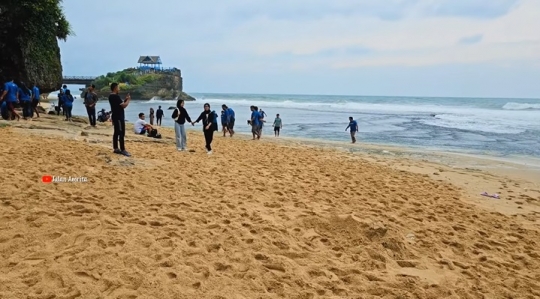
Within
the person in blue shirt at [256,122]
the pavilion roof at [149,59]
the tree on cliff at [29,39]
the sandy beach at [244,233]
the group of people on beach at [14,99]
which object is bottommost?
the sandy beach at [244,233]

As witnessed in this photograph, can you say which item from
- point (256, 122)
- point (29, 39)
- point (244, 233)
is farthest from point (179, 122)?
point (29, 39)

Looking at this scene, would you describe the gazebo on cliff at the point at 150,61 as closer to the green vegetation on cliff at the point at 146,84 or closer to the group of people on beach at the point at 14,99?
the green vegetation on cliff at the point at 146,84

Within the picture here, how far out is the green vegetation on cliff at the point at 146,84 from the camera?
80.1 m

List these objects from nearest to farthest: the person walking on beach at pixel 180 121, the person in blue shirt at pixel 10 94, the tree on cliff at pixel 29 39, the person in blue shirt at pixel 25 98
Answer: the person walking on beach at pixel 180 121, the person in blue shirt at pixel 10 94, the person in blue shirt at pixel 25 98, the tree on cliff at pixel 29 39

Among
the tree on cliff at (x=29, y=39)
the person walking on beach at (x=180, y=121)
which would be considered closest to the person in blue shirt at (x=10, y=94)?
the person walking on beach at (x=180, y=121)

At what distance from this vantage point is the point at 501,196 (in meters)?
8.30

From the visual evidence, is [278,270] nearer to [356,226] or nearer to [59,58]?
[356,226]

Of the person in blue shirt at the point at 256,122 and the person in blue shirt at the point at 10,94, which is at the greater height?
the person in blue shirt at the point at 10,94

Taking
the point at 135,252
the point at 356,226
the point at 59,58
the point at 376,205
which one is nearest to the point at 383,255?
the point at 356,226

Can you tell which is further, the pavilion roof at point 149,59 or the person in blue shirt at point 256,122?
the pavilion roof at point 149,59

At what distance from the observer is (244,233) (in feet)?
15.3

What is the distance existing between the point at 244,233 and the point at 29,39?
1910cm

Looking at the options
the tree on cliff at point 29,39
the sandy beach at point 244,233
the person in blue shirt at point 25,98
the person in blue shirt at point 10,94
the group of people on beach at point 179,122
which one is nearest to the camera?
the sandy beach at point 244,233

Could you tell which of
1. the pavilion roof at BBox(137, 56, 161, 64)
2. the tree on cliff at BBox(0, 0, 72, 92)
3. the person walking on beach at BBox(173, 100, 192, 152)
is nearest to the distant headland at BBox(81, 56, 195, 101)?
the pavilion roof at BBox(137, 56, 161, 64)
